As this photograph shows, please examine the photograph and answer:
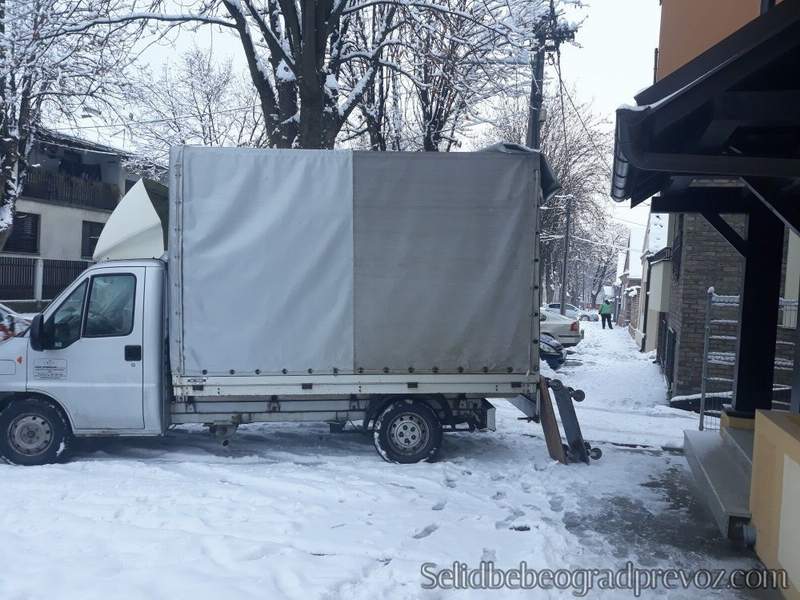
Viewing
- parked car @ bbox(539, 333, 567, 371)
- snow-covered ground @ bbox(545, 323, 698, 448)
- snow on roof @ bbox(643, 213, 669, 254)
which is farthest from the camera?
snow on roof @ bbox(643, 213, 669, 254)

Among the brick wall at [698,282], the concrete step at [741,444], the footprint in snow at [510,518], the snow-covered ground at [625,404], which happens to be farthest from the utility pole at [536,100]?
the footprint in snow at [510,518]

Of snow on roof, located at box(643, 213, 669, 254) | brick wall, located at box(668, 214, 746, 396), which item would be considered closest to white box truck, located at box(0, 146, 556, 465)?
brick wall, located at box(668, 214, 746, 396)

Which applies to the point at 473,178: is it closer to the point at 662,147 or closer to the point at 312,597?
the point at 662,147

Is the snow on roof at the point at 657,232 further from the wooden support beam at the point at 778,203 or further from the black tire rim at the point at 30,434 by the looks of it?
the black tire rim at the point at 30,434

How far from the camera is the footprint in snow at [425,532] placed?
5.46 m

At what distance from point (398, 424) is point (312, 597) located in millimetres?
3351

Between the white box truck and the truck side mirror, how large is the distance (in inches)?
0.7

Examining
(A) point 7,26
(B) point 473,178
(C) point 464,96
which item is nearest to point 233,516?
(B) point 473,178

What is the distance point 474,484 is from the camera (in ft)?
22.7

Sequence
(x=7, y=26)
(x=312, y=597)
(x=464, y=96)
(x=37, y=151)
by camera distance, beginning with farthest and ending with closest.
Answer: (x=37, y=151)
(x=464, y=96)
(x=7, y=26)
(x=312, y=597)

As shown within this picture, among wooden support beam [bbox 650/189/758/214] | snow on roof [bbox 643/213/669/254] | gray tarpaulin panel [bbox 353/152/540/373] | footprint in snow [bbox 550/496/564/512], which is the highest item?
snow on roof [bbox 643/213/669/254]

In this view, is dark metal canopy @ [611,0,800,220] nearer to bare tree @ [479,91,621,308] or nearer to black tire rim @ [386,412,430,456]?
black tire rim @ [386,412,430,456]

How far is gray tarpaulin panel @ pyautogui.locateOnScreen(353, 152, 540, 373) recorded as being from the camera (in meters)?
7.27

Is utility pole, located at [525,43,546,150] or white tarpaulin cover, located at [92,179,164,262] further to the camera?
utility pole, located at [525,43,546,150]
